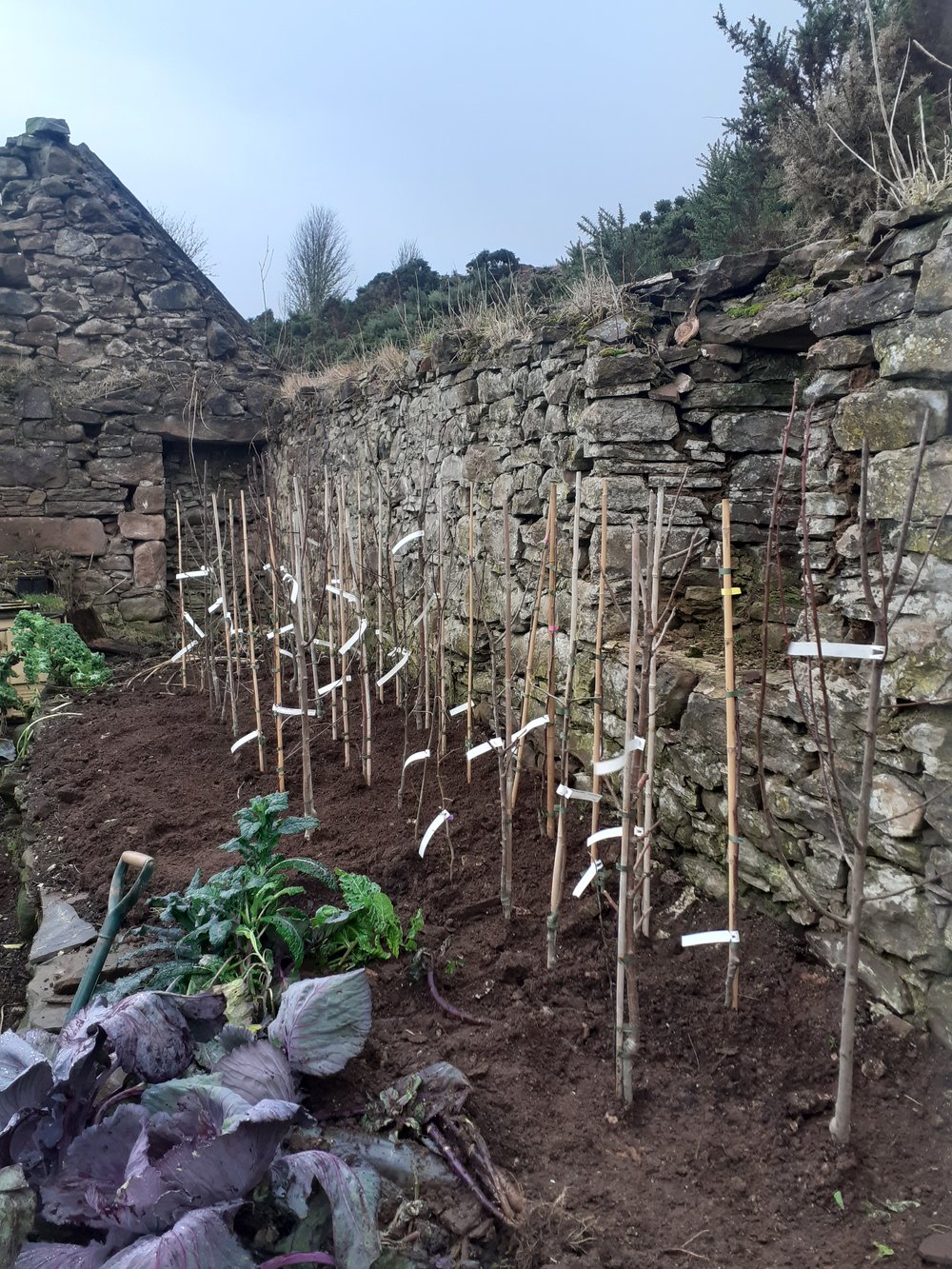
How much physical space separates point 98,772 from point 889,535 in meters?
3.85

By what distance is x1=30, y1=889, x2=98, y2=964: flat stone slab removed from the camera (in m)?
2.74

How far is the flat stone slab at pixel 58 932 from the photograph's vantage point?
2738 mm

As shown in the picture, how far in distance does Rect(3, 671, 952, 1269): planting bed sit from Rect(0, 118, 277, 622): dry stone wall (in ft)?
17.5

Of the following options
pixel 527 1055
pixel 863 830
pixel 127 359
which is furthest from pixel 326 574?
pixel 127 359

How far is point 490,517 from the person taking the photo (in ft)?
14.8

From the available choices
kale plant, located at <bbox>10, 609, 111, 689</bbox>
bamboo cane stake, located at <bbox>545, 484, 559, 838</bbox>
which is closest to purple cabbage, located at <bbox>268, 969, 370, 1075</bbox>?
bamboo cane stake, located at <bbox>545, 484, 559, 838</bbox>

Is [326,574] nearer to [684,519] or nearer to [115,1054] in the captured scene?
[684,519]

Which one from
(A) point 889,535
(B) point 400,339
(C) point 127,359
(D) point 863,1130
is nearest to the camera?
(D) point 863,1130

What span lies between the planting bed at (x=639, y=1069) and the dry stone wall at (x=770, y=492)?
25 centimetres

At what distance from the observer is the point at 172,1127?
5.47 ft

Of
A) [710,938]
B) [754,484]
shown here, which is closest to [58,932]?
[710,938]

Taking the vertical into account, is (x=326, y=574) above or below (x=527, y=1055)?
above

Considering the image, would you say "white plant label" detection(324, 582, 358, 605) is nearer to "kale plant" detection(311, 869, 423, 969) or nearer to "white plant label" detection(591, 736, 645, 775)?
"kale plant" detection(311, 869, 423, 969)

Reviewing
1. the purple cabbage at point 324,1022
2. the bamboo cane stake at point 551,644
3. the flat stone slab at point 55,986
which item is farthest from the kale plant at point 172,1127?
the bamboo cane stake at point 551,644
